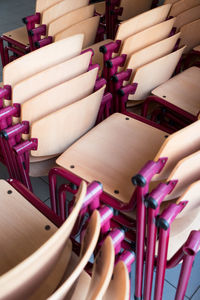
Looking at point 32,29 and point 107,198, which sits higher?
point 32,29

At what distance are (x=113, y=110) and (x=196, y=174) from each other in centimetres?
111

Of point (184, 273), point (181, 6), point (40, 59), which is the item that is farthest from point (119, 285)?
point (181, 6)

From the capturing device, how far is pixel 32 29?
2.50m

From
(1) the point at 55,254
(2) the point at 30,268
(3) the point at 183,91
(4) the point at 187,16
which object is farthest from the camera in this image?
(4) the point at 187,16

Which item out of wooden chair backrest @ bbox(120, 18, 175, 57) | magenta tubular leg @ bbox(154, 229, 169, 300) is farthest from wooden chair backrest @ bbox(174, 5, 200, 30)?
magenta tubular leg @ bbox(154, 229, 169, 300)

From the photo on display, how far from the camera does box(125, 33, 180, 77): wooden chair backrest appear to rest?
2.06 meters

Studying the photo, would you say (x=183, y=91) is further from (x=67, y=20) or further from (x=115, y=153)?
(x=67, y=20)

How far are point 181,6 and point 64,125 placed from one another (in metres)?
1.84

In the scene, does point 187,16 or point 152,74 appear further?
point 187,16

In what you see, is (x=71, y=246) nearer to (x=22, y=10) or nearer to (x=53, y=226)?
(x=53, y=226)

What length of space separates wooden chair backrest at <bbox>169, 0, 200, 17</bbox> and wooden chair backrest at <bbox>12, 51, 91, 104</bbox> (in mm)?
1290

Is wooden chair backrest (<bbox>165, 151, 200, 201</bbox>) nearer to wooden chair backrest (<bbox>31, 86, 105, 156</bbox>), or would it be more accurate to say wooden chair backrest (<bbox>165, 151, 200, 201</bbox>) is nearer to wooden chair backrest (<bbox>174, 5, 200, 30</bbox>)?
wooden chair backrest (<bbox>31, 86, 105, 156</bbox>)

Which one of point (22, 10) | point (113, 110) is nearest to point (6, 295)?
point (113, 110)

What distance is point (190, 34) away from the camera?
266cm
